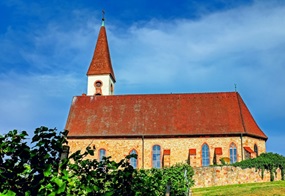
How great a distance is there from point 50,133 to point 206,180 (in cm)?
2808

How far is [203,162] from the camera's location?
40.2 m

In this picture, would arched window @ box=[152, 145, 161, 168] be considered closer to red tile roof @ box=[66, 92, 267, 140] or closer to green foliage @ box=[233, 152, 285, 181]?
red tile roof @ box=[66, 92, 267, 140]

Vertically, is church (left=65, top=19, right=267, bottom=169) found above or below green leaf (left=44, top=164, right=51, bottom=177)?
above

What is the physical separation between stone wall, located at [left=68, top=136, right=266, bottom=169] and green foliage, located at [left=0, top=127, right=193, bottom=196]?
34.5 meters

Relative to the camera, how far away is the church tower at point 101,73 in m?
53.0

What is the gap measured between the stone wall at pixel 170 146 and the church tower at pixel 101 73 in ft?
40.6

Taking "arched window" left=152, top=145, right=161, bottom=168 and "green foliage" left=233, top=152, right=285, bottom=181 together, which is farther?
"arched window" left=152, top=145, right=161, bottom=168

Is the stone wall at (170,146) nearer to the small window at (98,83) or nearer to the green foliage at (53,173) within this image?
the small window at (98,83)

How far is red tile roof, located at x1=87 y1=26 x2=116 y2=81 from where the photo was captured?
53.9m

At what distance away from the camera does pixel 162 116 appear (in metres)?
43.1

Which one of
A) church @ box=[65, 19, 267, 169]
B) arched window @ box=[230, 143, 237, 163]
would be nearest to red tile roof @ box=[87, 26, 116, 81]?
church @ box=[65, 19, 267, 169]

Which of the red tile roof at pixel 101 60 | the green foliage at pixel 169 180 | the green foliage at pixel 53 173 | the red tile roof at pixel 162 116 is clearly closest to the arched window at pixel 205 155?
the red tile roof at pixel 162 116

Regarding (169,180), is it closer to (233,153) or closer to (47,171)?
(47,171)

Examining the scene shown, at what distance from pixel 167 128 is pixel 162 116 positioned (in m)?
1.92
